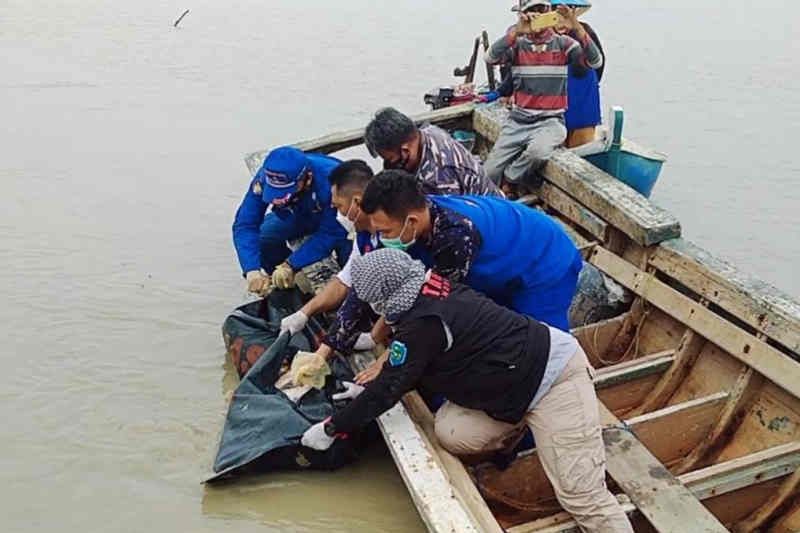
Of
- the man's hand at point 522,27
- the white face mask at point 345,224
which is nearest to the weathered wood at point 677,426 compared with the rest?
the white face mask at point 345,224

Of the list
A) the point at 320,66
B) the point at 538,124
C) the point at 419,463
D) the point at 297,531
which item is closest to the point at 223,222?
the point at 538,124

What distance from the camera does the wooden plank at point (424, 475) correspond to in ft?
10.2

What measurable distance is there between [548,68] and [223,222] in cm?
323

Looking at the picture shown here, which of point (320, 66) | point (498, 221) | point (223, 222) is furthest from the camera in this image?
point (320, 66)

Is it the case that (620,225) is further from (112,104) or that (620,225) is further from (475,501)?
(112,104)

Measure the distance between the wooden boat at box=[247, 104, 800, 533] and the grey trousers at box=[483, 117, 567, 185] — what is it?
0.60 meters

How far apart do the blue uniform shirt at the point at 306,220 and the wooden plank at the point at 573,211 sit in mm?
1384

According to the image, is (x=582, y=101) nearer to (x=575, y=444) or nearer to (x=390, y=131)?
(x=390, y=131)

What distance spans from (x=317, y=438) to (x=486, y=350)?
1.02m

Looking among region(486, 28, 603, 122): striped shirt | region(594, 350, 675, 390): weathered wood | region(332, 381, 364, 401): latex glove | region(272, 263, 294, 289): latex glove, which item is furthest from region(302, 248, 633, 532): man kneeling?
region(486, 28, 603, 122): striped shirt

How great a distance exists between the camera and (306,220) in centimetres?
540

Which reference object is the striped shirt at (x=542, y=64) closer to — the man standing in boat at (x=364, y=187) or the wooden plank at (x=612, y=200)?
the wooden plank at (x=612, y=200)

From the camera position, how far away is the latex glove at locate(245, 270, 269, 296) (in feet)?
16.9

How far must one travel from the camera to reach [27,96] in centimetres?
1138
